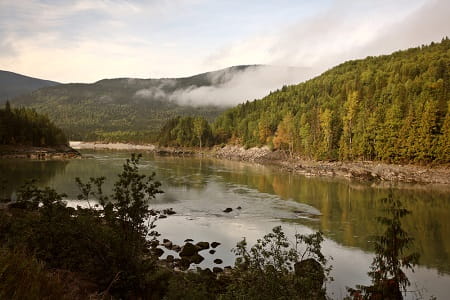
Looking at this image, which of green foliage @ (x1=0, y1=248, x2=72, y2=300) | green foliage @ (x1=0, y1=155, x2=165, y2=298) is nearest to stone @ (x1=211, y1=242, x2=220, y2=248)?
green foliage @ (x1=0, y1=155, x2=165, y2=298)

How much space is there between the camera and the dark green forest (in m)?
110

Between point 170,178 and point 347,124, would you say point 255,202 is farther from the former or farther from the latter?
point 347,124

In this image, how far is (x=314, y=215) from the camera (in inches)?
1608

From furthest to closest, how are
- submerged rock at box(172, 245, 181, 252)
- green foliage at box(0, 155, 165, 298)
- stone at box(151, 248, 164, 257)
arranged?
submerged rock at box(172, 245, 181, 252), stone at box(151, 248, 164, 257), green foliage at box(0, 155, 165, 298)

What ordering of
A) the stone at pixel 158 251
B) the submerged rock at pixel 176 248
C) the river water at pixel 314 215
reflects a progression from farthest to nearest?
the submerged rock at pixel 176 248 → the stone at pixel 158 251 → the river water at pixel 314 215

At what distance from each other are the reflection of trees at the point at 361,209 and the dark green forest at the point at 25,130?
257ft

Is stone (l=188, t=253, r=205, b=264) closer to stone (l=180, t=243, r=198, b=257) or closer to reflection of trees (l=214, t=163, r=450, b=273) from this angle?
stone (l=180, t=243, r=198, b=257)

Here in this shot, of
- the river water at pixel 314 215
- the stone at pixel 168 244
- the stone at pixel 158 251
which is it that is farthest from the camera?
the stone at pixel 168 244

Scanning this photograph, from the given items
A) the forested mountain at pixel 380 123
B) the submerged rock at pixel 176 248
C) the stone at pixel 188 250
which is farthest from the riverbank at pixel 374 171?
the stone at pixel 188 250

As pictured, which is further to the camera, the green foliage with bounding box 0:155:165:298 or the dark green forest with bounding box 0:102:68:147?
the dark green forest with bounding box 0:102:68:147

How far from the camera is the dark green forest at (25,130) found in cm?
11013

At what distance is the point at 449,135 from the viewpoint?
2628 inches

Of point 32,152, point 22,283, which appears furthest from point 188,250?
point 32,152

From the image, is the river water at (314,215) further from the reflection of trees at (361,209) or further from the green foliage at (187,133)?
the green foliage at (187,133)
